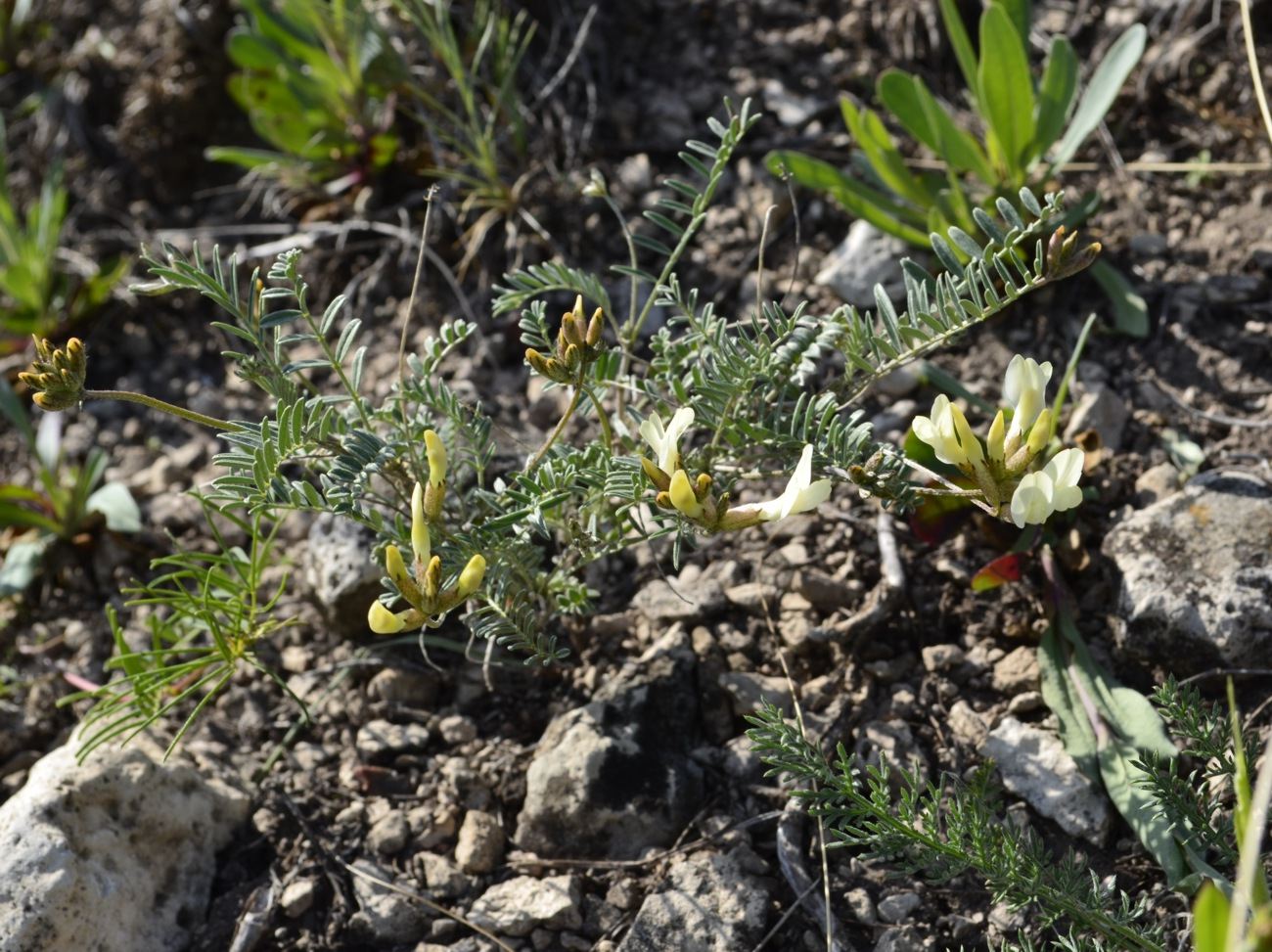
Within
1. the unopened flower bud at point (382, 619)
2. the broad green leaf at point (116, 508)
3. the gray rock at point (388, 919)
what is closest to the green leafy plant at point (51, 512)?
the broad green leaf at point (116, 508)

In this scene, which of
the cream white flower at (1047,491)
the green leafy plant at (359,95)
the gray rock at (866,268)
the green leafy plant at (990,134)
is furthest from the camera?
the green leafy plant at (359,95)

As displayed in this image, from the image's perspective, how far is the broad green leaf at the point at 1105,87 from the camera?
2.57 metres

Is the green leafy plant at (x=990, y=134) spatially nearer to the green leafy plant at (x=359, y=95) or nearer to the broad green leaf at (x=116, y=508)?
the green leafy plant at (x=359, y=95)

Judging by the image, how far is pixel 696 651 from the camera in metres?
2.29

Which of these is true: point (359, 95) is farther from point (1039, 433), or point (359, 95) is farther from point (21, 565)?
point (1039, 433)

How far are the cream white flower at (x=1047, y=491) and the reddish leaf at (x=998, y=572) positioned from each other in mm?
611

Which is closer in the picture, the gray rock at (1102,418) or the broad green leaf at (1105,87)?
the gray rock at (1102,418)

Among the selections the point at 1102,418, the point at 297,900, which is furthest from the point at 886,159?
the point at 297,900

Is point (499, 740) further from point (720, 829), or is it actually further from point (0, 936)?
point (0, 936)

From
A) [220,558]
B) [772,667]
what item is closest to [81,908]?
[220,558]

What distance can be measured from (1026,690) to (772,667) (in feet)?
1.50

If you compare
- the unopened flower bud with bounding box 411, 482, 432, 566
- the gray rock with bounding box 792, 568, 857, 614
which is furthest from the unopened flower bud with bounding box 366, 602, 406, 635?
the gray rock with bounding box 792, 568, 857, 614

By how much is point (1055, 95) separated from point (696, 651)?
4.69ft

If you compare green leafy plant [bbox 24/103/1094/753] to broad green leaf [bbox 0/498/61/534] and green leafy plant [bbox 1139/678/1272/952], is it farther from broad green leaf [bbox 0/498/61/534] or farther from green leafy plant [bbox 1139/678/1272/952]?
broad green leaf [bbox 0/498/61/534]
